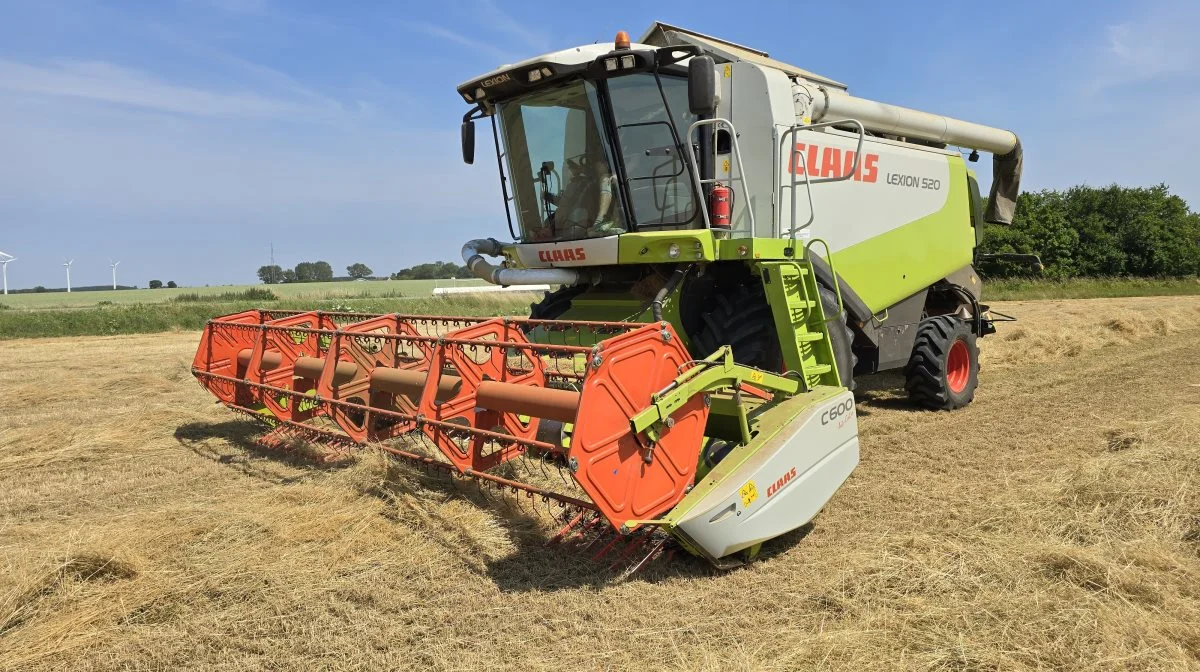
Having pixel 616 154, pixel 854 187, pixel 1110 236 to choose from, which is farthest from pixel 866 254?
pixel 1110 236

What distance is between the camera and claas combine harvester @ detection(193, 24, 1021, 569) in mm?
3061

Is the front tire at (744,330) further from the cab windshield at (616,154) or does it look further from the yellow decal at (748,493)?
the yellow decal at (748,493)

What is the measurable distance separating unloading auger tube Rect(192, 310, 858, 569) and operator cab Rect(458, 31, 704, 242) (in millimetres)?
860

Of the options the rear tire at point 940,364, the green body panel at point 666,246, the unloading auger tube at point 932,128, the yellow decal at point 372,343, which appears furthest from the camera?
the rear tire at point 940,364

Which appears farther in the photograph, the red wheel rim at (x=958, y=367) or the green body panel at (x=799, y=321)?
the red wheel rim at (x=958, y=367)

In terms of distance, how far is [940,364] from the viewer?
A: 633cm

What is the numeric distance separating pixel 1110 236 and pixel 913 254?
30335 millimetres

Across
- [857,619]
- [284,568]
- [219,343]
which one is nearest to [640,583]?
[857,619]

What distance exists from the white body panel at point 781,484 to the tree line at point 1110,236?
1136 inches

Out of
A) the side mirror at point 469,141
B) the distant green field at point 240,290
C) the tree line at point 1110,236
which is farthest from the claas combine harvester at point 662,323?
the tree line at point 1110,236

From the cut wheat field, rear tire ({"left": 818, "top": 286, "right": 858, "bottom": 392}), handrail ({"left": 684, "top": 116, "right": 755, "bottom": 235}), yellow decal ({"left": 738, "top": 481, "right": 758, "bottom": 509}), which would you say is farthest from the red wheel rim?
yellow decal ({"left": 738, "top": 481, "right": 758, "bottom": 509})

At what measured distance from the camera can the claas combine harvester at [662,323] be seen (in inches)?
120

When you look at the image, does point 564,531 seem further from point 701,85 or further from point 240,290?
point 240,290

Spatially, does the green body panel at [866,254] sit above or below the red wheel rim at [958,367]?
above
